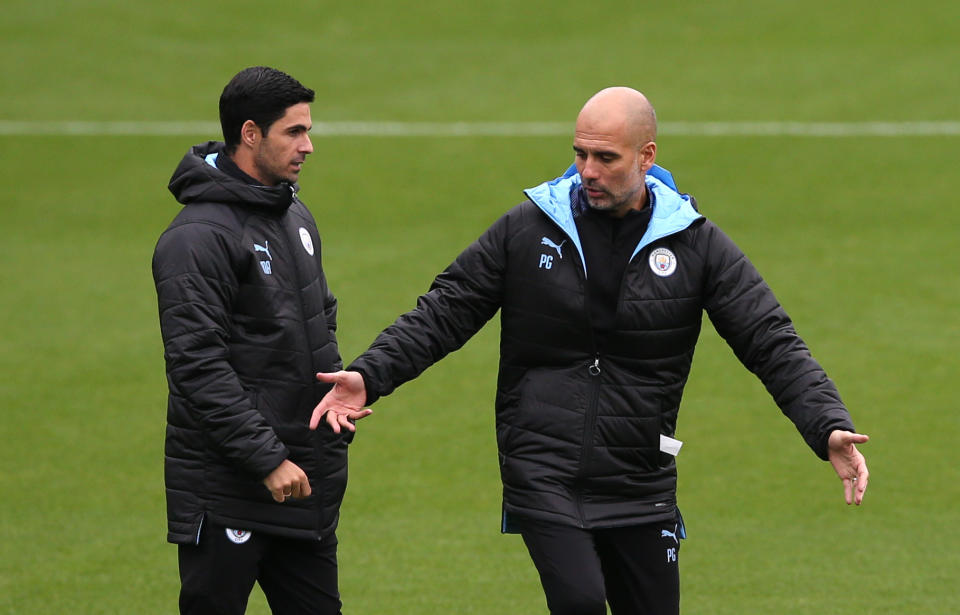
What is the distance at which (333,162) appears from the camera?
50.7 ft

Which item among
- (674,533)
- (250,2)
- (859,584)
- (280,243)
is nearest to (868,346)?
(859,584)

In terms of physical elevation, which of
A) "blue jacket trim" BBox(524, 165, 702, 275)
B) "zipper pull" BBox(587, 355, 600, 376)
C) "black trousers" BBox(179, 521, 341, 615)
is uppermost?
"blue jacket trim" BBox(524, 165, 702, 275)

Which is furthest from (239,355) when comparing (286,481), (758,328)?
(758,328)

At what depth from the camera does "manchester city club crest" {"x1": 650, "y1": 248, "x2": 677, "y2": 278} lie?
5.06 m

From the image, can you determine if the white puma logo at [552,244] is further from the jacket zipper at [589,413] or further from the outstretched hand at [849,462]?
the outstretched hand at [849,462]

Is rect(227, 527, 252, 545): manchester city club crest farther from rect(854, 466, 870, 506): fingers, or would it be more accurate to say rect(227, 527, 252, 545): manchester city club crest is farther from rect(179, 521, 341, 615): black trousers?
rect(854, 466, 870, 506): fingers

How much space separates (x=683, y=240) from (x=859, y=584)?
286 centimetres

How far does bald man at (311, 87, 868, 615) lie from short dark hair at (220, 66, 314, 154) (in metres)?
0.83

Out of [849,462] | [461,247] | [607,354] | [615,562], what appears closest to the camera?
[849,462]

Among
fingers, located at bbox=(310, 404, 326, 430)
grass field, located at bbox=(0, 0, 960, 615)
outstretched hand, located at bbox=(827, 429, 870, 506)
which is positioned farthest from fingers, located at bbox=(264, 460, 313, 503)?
grass field, located at bbox=(0, 0, 960, 615)

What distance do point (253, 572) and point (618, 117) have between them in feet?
6.43

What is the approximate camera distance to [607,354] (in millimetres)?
5070

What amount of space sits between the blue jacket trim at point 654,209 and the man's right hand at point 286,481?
3.83 feet

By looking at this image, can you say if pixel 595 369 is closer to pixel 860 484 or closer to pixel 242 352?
pixel 860 484
